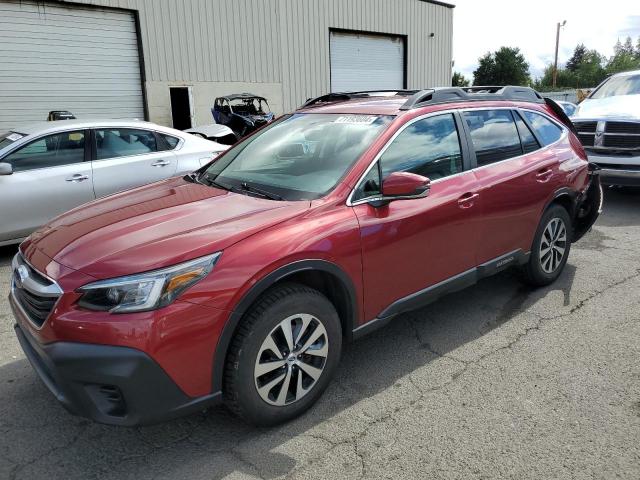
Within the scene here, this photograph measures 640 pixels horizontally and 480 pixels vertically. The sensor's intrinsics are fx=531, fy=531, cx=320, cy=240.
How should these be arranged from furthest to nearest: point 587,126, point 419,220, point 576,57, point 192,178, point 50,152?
1. point 576,57
2. point 587,126
3. point 50,152
4. point 192,178
5. point 419,220

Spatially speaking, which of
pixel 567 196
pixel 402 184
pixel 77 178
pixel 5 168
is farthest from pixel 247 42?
pixel 402 184

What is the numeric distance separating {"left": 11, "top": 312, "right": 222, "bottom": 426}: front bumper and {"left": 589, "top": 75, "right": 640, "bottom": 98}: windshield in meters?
9.32

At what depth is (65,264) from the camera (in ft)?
8.13

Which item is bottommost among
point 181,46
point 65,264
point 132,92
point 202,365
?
point 202,365

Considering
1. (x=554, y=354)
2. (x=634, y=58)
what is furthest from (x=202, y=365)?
(x=634, y=58)

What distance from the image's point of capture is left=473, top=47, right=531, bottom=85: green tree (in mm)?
62812

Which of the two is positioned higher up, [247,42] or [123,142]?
[247,42]

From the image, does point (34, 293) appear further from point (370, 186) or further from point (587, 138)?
point (587, 138)

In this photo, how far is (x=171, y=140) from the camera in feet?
22.2

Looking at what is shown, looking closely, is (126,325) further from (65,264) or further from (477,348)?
(477,348)

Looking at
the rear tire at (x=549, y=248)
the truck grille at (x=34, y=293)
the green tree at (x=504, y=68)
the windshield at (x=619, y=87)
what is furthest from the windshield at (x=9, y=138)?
the green tree at (x=504, y=68)

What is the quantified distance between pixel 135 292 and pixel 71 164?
14.0ft

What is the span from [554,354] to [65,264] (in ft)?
9.84

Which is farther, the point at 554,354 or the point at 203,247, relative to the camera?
the point at 554,354
